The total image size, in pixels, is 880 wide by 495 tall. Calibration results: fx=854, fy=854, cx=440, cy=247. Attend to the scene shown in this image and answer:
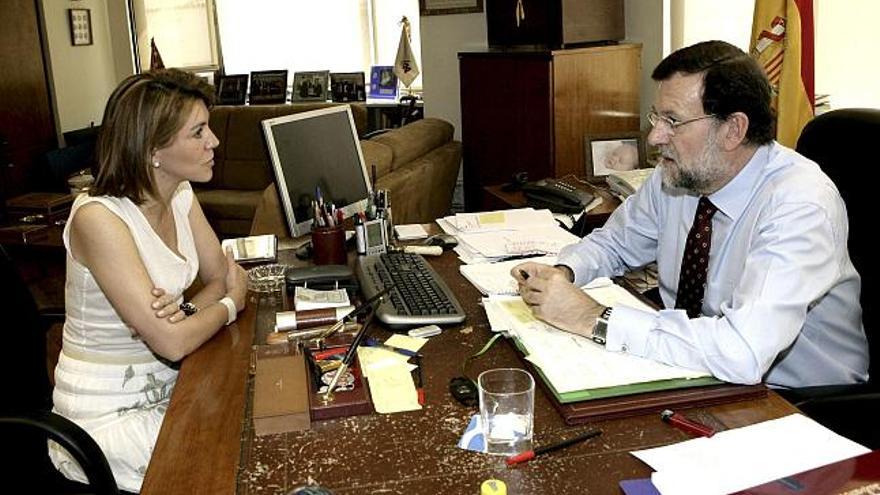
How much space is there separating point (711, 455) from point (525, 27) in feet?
9.32

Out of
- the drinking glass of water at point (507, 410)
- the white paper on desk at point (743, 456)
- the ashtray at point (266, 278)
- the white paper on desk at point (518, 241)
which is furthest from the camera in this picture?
the white paper on desk at point (518, 241)

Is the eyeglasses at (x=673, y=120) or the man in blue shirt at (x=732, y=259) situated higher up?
the eyeglasses at (x=673, y=120)

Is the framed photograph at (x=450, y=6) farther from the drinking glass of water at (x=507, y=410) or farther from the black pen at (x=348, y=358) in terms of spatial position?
the drinking glass of water at (x=507, y=410)

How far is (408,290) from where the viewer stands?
182 cm

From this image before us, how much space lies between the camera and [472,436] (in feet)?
4.03

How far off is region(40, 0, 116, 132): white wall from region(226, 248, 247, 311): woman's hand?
4896mm

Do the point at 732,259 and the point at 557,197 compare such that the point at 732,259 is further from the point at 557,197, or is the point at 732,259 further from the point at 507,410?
→ the point at 557,197

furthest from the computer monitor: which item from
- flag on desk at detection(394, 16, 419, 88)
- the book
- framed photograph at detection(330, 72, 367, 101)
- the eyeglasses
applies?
framed photograph at detection(330, 72, 367, 101)

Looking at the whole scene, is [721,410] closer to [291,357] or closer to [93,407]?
[291,357]

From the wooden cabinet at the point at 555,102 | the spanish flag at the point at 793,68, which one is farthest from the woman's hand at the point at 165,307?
the wooden cabinet at the point at 555,102

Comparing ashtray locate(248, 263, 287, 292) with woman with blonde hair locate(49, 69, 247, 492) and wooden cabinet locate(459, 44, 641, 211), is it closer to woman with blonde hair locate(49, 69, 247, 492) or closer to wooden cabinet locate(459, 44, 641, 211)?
woman with blonde hair locate(49, 69, 247, 492)

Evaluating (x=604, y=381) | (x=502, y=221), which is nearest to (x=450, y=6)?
(x=502, y=221)

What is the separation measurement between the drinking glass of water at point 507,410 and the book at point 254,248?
1131mm

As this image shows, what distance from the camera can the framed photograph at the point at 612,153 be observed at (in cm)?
326
